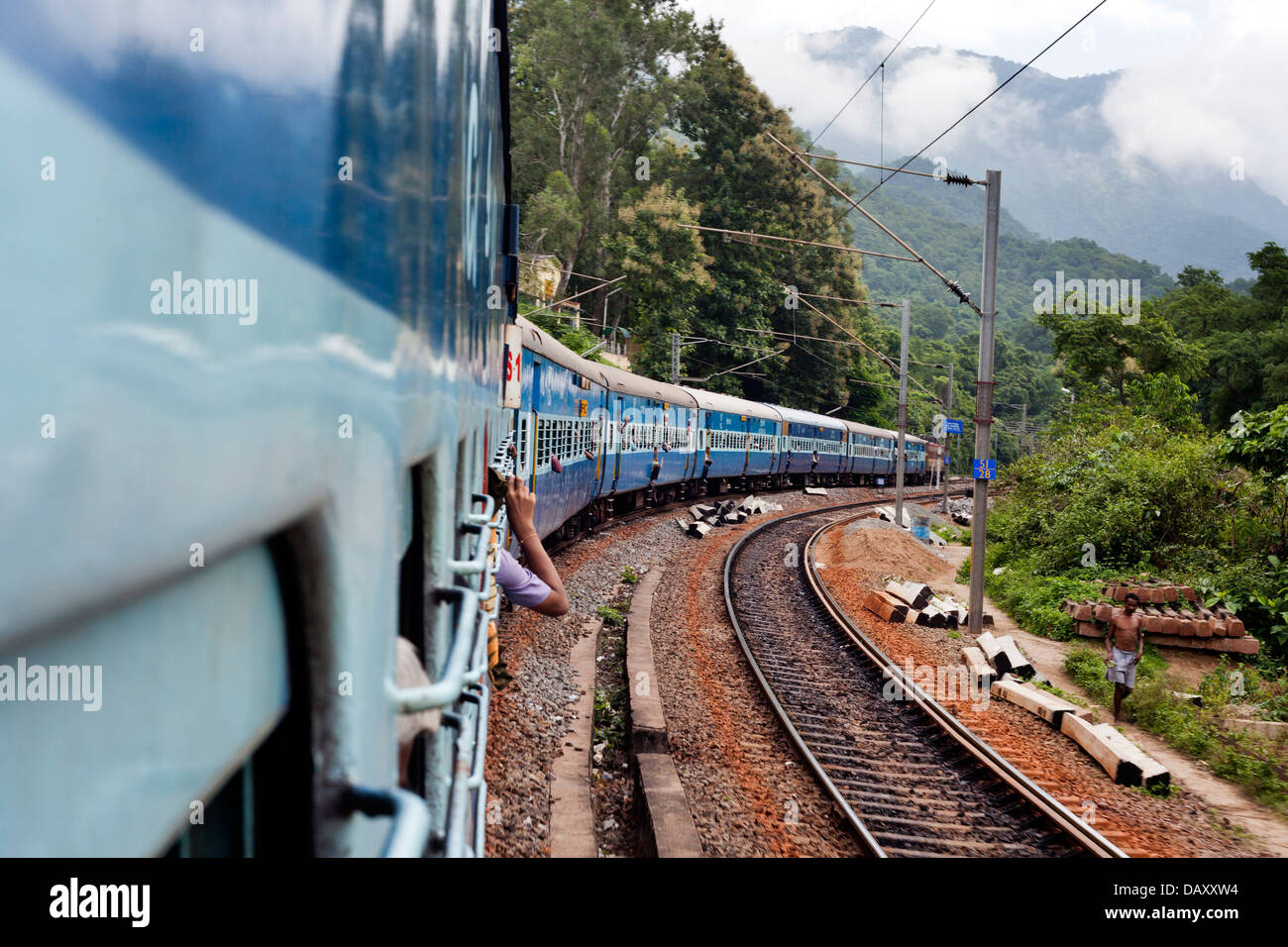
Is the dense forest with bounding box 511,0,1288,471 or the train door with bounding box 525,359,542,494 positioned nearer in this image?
the train door with bounding box 525,359,542,494

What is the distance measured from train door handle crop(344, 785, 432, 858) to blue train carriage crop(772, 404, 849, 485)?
3266 cm

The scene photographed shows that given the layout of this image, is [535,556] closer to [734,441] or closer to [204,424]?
[204,424]

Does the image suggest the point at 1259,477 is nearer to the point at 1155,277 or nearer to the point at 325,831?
the point at 325,831

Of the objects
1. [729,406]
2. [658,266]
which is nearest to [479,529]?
[729,406]

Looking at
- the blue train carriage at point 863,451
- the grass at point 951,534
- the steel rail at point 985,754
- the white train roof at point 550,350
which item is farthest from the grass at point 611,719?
the blue train carriage at point 863,451

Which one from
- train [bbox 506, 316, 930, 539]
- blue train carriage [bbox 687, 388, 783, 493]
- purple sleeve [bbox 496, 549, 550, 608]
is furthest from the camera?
blue train carriage [bbox 687, 388, 783, 493]

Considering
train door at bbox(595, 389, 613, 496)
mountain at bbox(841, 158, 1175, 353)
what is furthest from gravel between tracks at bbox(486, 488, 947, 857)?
mountain at bbox(841, 158, 1175, 353)

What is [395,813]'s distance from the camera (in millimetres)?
1102

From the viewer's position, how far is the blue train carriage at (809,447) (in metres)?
34.1

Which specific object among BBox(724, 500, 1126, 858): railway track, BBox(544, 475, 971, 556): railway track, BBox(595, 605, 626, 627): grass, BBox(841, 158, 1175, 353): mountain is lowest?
BBox(724, 500, 1126, 858): railway track

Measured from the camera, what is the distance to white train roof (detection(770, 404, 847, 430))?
33938mm

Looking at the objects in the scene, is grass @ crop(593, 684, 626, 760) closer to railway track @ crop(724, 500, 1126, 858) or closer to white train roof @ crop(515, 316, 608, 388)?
railway track @ crop(724, 500, 1126, 858)

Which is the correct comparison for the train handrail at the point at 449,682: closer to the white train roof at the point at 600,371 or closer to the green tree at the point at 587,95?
the white train roof at the point at 600,371

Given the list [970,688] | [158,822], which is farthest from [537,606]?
[970,688]
